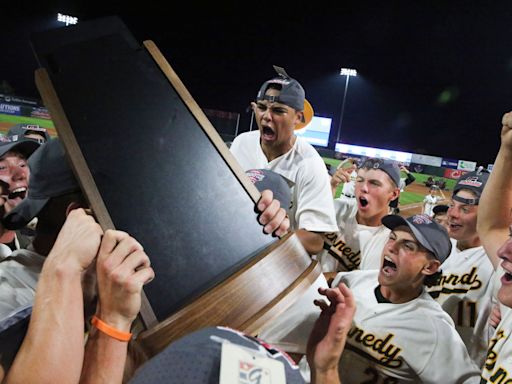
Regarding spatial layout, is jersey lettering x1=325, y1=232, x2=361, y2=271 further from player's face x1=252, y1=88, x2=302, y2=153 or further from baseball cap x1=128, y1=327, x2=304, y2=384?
baseball cap x1=128, y1=327, x2=304, y2=384

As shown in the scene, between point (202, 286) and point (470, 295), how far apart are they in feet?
6.42

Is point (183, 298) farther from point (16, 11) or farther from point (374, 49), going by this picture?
point (374, 49)

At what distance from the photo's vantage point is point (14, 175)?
214 centimetres

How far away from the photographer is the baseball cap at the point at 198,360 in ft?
1.55

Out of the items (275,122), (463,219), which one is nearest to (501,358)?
(275,122)

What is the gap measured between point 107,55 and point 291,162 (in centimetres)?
137

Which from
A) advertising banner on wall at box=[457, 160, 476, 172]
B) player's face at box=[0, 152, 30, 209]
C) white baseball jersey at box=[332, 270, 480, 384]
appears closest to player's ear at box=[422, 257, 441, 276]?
white baseball jersey at box=[332, 270, 480, 384]

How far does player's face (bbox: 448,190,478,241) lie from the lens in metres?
2.69

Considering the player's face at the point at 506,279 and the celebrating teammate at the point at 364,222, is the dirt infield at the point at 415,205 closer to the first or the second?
the celebrating teammate at the point at 364,222

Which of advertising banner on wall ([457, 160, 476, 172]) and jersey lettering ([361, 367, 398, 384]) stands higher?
jersey lettering ([361, 367, 398, 384])

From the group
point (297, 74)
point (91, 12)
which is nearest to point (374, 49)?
point (297, 74)

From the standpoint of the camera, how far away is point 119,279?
71 centimetres

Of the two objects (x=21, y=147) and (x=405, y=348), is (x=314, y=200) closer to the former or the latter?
(x=405, y=348)

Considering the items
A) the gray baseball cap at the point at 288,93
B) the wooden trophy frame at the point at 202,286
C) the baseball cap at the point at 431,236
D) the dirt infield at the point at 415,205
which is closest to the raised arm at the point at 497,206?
the baseball cap at the point at 431,236
